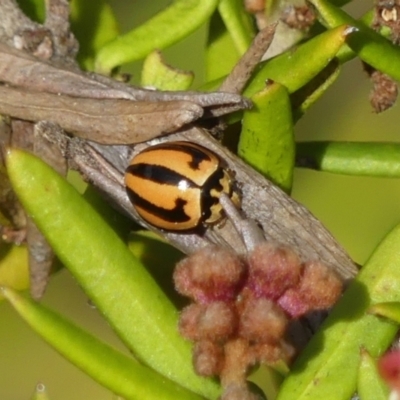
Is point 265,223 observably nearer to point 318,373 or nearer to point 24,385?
point 318,373

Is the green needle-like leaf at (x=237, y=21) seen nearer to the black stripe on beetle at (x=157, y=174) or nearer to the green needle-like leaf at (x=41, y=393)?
the black stripe on beetle at (x=157, y=174)

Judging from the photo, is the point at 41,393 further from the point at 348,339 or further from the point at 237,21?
the point at 237,21

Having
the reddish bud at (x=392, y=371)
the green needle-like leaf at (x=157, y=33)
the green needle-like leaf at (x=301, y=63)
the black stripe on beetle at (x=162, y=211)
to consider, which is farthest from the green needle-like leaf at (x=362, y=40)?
the reddish bud at (x=392, y=371)

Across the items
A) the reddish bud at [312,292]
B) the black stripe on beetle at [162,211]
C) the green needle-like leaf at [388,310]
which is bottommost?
the green needle-like leaf at [388,310]

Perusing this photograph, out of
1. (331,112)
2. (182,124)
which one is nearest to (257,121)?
(182,124)

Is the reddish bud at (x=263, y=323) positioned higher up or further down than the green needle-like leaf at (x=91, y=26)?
further down
